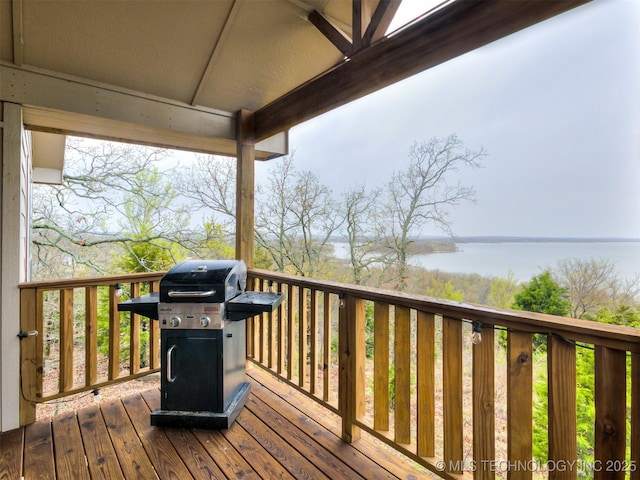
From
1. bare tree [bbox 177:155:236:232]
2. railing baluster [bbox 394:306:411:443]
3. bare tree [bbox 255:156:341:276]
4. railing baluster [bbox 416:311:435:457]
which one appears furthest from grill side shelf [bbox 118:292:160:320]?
bare tree [bbox 177:155:236:232]

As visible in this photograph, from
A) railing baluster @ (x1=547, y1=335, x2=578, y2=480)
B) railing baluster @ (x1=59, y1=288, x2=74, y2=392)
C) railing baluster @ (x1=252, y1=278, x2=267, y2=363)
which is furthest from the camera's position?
railing baluster @ (x1=252, y1=278, x2=267, y2=363)

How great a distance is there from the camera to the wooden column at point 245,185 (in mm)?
3115

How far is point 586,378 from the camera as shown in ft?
10.3

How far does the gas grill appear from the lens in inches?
77.3

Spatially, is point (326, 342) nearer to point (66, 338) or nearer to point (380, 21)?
point (66, 338)

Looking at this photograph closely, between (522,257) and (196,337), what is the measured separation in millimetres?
4343

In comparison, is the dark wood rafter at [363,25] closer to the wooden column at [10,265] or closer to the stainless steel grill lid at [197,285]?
the stainless steel grill lid at [197,285]

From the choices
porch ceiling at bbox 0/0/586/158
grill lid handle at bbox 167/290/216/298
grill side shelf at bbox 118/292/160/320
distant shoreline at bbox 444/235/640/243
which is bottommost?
grill side shelf at bbox 118/292/160/320

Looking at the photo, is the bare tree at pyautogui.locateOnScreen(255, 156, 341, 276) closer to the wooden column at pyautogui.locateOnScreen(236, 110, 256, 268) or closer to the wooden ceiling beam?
the wooden column at pyautogui.locateOnScreen(236, 110, 256, 268)

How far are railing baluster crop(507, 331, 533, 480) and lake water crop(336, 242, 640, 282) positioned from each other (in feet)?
8.54

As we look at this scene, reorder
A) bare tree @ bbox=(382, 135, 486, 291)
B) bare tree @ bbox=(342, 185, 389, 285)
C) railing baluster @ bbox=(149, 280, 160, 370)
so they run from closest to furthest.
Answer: railing baluster @ bbox=(149, 280, 160, 370)
bare tree @ bbox=(382, 135, 486, 291)
bare tree @ bbox=(342, 185, 389, 285)

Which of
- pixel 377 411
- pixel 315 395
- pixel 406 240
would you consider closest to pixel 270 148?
pixel 315 395

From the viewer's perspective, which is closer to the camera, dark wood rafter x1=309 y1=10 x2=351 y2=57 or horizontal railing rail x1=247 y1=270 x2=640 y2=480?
horizontal railing rail x1=247 y1=270 x2=640 y2=480

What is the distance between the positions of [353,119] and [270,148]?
4.37m
